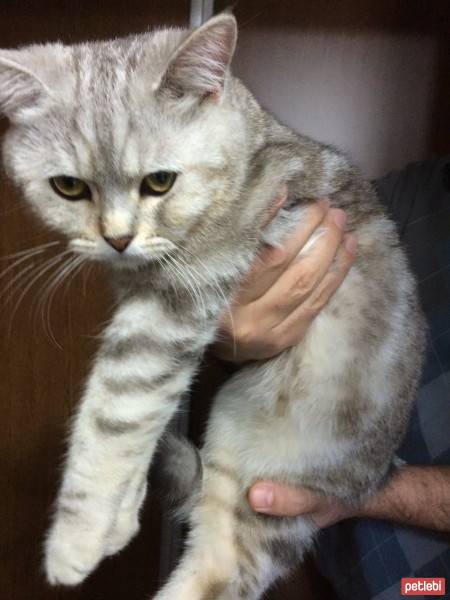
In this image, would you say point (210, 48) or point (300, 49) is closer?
point (210, 48)

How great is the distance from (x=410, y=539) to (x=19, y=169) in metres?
0.96

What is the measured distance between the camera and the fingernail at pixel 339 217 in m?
0.79

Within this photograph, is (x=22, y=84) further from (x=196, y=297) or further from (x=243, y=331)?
(x=243, y=331)

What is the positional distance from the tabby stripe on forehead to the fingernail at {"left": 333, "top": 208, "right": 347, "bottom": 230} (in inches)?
13.8

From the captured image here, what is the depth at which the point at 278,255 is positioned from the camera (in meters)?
0.79

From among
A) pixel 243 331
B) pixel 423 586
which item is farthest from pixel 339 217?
pixel 423 586

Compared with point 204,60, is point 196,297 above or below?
below

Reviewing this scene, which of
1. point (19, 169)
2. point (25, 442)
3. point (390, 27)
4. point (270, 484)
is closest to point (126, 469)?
point (270, 484)

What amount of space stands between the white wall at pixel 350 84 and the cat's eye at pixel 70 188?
870mm

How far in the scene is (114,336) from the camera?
71 centimetres

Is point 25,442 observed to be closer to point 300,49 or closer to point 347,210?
point 347,210

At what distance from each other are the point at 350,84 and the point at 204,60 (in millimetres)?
913

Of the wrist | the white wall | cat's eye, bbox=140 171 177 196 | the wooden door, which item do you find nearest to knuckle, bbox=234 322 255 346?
cat's eye, bbox=140 171 177 196

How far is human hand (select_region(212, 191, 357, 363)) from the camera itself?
0.79 meters
